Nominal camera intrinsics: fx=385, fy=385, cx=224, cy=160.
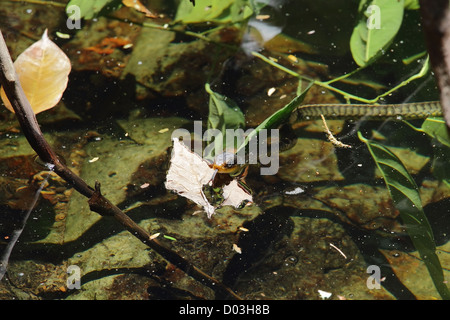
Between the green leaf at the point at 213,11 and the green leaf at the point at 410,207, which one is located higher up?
the green leaf at the point at 213,11

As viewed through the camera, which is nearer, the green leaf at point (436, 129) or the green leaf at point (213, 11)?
the green leaf at point (436, 129)

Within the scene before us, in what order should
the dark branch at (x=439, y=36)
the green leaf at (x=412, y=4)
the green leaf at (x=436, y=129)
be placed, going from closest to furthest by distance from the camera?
the dark branch at (x=439, y=36), the green leaf at (x=436, y=129), the green leaf at (x=412, y=4)

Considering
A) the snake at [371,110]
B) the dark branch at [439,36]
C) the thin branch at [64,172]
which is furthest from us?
the snake at [371,110]

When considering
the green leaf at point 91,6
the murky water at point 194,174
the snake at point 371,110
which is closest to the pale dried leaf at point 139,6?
the murky water at point 194,174

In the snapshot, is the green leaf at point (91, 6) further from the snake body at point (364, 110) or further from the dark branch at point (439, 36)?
the dark branch at point (439, 36)

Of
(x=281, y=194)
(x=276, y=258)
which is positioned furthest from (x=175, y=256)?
(x=281, y=194)

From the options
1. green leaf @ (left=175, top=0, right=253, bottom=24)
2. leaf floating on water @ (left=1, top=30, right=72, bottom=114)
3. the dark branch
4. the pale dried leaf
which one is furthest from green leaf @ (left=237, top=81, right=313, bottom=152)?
the pale dried leaf
